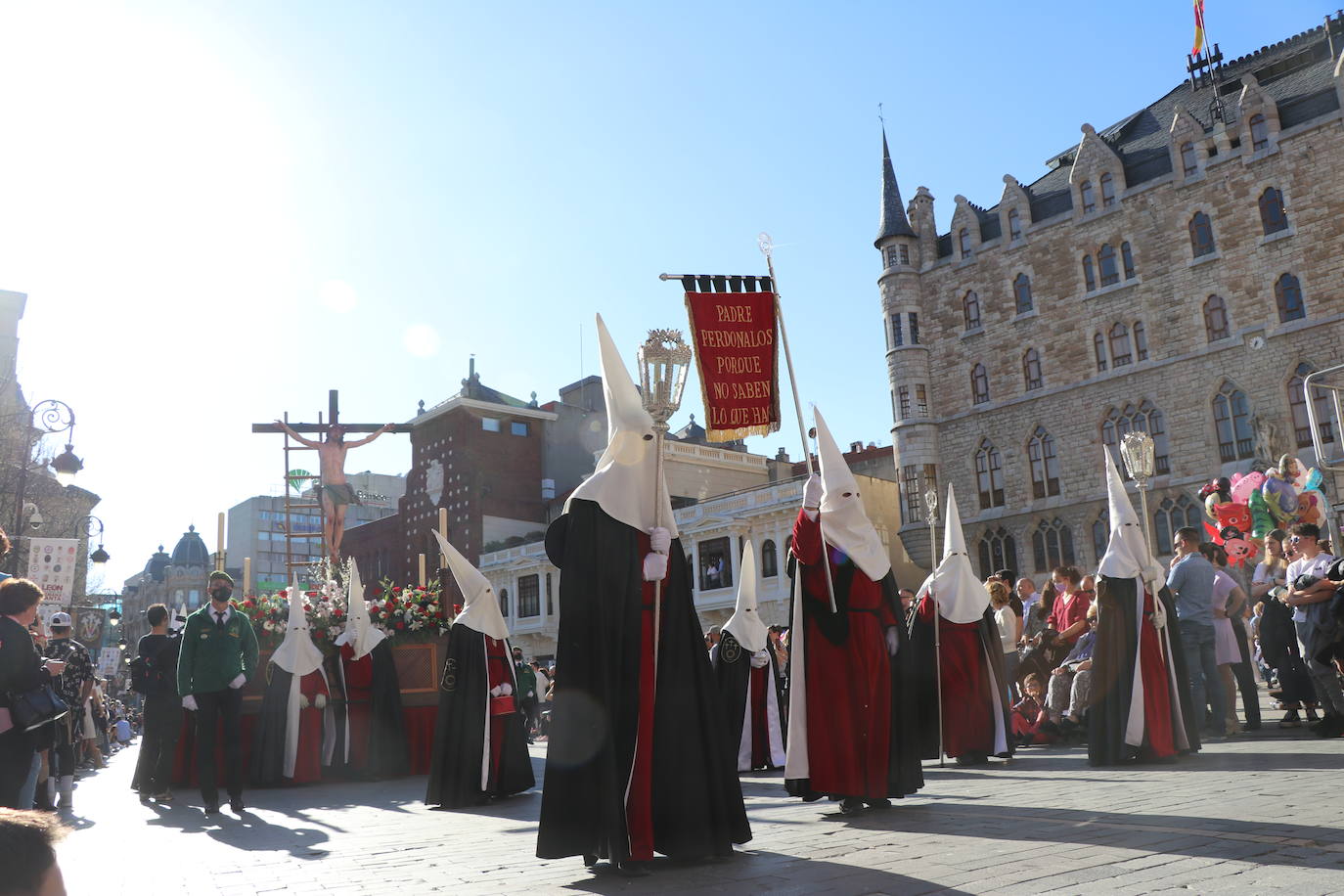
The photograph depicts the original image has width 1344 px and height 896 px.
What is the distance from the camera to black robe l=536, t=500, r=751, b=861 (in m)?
4.80

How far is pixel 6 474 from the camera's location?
2731cm

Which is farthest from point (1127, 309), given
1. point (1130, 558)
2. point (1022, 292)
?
point (1130, 558)

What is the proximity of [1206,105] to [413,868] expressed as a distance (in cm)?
3732

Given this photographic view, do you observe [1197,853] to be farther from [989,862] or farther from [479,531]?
[479,531]

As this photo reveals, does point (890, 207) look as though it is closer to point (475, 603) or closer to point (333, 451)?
point (333, 451)

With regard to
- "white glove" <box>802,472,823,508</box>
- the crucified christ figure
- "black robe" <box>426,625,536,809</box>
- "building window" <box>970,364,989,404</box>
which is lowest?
"black robe" <box>426,625,536,809</box>

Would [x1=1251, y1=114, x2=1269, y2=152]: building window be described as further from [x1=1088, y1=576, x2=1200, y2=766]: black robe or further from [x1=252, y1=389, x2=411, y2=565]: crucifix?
[x1=1088, y1=576, x2=1200, y2=766]: black robe

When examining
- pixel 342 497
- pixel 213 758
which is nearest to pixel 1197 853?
pixel 213 758

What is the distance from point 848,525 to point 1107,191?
1261 inches

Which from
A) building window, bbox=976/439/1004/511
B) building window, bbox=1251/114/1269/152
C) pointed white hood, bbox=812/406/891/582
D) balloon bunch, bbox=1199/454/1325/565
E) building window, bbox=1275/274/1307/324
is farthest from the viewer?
building window, bbox=976/439/1004/511

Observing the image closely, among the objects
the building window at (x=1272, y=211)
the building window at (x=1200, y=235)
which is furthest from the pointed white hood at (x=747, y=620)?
the building window at (x=1200, y=235)

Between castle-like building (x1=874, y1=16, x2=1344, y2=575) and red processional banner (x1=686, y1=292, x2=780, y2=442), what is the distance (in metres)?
24.2

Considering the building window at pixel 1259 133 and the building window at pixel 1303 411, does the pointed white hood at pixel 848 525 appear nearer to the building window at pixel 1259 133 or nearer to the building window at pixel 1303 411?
the building window at pixel 1303 411

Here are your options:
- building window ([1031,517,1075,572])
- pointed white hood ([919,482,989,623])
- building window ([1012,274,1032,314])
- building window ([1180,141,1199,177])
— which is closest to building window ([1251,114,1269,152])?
building window ([1180,141,1199,177])
